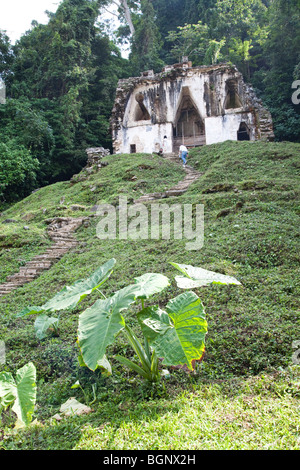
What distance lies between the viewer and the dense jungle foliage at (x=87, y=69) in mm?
18500

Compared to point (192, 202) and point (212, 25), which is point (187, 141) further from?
point (192, 202)

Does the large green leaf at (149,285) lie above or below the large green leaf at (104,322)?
above

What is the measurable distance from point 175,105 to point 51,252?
15461 mm

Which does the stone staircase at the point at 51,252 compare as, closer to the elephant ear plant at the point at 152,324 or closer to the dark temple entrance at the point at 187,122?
the elephant ear plant at the point at 152,324

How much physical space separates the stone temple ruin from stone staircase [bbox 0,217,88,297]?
11.0 metres

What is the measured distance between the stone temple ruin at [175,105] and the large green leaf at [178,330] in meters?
17.9

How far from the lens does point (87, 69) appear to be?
75.0 ft

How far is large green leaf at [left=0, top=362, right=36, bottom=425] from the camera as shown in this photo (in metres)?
2.36

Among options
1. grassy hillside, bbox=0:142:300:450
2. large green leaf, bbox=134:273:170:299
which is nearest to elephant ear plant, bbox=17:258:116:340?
large green leaf, bbox=134:273:170:299

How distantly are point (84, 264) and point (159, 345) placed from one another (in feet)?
15.2

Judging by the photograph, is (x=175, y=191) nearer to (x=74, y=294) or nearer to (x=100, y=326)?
(x=74, y=294)

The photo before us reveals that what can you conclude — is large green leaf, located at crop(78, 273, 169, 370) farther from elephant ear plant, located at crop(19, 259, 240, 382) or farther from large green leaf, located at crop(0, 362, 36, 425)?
large green leaf, located at crop(0, 362, 36, 425)

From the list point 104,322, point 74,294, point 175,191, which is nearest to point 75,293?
point 74,294

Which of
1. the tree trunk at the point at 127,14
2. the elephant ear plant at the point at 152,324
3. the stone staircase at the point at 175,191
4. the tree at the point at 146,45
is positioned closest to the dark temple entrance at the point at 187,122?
the tree at the point at 146,45
